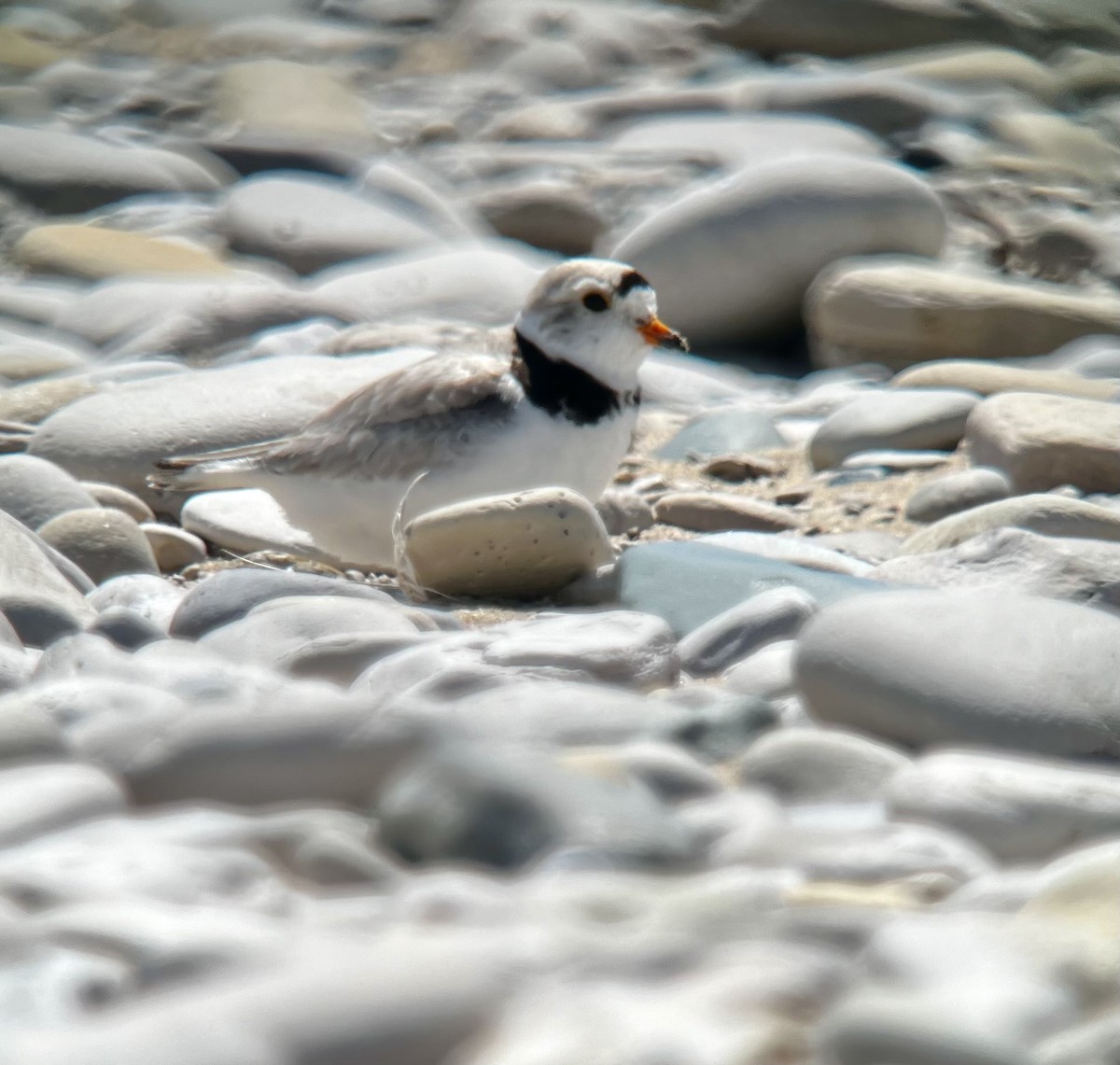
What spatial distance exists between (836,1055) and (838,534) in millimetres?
2946

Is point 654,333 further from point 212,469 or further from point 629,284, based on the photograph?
point 212,469

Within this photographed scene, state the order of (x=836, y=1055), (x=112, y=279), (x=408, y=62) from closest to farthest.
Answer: (x=836, y=1055) → (x=112, y=279) → (x=408, y=62)

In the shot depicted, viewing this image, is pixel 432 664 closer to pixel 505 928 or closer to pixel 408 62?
pixel 505 928

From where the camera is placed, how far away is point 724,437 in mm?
5344

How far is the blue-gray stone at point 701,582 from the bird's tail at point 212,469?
1.08 m

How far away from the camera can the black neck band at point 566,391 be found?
3.81m

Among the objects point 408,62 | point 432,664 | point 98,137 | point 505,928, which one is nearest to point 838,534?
point 432,664

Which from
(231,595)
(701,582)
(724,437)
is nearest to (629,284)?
(701,582)

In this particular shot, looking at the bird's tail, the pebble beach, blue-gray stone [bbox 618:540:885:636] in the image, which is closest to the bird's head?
the pebble beach

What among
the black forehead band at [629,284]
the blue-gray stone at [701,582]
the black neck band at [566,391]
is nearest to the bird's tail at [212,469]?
the black neck band at [566,391]

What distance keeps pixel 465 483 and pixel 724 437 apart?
5.70ft

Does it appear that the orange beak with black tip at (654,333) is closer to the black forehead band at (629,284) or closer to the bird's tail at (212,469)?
the black forehead band at (629,284)

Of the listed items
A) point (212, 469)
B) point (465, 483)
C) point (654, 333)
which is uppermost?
point (654, 333)

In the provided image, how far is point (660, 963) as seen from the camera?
1.58 meters
